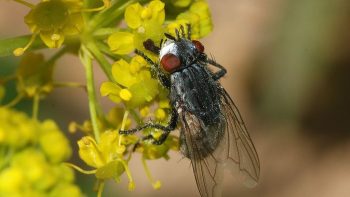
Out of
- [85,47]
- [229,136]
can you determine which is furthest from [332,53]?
[85,47]

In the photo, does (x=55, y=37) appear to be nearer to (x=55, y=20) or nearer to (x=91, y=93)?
(x=55, y=20)

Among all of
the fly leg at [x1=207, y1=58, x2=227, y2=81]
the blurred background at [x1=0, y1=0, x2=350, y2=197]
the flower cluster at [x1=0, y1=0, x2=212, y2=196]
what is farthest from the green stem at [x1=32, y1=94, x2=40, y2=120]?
the blurred background at [x1=0, y1=0, x2=350, y2=197]

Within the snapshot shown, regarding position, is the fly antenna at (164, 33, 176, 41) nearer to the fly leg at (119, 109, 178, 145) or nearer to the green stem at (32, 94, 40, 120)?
the fly leg at (119, 109, 178, 145)

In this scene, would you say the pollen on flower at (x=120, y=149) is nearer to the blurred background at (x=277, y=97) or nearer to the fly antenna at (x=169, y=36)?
the fly antenna at (x=169, y=36)

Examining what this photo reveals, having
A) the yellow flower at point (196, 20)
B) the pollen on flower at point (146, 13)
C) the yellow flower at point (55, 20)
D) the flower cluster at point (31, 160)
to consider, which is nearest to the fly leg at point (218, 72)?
the yellow flower at point (196, 20)

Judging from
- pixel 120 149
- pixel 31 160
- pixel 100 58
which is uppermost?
pixel 100 58

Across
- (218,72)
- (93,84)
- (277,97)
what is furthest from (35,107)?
(277,97)

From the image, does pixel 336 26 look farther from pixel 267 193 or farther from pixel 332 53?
pixel 267 193
